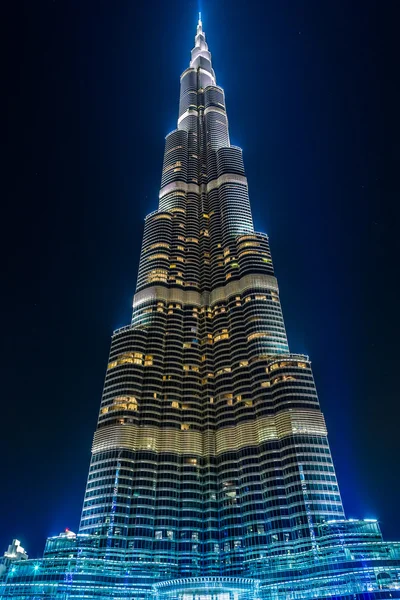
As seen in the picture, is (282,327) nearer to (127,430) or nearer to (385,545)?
(127,430)

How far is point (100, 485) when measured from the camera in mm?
159875

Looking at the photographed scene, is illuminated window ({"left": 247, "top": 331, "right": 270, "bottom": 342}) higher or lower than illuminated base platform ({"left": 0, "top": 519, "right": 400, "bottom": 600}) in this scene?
higher

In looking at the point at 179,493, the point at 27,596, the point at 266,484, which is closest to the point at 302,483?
the point at 266,484

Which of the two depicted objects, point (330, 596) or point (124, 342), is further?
point (124, 342)

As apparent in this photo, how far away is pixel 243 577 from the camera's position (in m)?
132

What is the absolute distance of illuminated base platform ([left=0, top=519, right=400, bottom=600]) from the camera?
11756 cm

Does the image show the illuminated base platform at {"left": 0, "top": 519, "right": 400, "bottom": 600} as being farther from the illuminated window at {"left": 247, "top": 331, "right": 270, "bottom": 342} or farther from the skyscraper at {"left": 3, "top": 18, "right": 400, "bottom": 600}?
the illuminated window at {"left": 247, "top": 331, "right": 270, "bottom": 342}

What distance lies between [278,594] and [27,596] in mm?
66313

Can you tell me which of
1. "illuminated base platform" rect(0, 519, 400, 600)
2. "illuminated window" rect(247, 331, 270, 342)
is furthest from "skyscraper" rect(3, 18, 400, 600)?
"illuminated window" rect(247, 331, 270, 342)

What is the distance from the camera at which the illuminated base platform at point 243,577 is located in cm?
11756

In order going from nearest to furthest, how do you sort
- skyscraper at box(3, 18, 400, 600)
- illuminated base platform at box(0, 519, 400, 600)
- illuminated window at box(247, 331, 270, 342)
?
1. illuminated base platform at box(0, 519, 400, 600)
2. skyscraper at box(3, 18, 400, 600)
3. illuminated window at box(247, 331, 270, 342)

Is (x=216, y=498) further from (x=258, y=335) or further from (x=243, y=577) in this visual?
(x=258, y=335)

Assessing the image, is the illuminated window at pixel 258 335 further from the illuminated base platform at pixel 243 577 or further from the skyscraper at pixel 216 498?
the illuminated base platform at pixel 243 577

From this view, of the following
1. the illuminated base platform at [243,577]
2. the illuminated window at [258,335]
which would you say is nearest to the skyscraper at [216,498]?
the illuminated base platform at [243,577]
